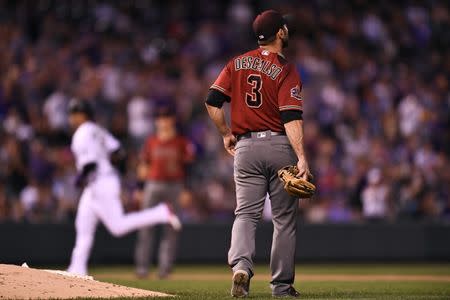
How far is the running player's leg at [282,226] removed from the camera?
30.6 feet

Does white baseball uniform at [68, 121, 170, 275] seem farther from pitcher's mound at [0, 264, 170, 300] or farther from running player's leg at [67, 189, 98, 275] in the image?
pitcher's mound at [0, 264, 170, 300]

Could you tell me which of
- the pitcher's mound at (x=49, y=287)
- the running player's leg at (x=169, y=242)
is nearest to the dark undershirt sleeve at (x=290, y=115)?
the pitcher's mound at (x=49, y=287)

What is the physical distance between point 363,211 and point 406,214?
30.0 inches

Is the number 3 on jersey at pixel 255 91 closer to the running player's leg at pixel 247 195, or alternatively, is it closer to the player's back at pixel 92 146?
the running player's leg at pixel 247 195

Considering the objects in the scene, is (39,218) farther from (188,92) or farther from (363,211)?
(363,211)

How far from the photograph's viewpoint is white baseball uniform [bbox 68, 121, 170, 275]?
1284 centimetres

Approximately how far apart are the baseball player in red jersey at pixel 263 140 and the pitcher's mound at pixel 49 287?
3.57 feet

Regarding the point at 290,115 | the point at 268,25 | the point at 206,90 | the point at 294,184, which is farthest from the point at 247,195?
the point at 206,90

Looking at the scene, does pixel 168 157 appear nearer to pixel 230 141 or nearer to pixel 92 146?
pixel 92 146

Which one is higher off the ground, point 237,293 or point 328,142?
point 328,142

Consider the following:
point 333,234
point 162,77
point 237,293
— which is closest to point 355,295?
point 237,293

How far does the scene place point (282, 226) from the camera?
9.35m

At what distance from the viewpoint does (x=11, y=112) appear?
1906cm

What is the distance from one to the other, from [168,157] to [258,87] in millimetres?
6097
